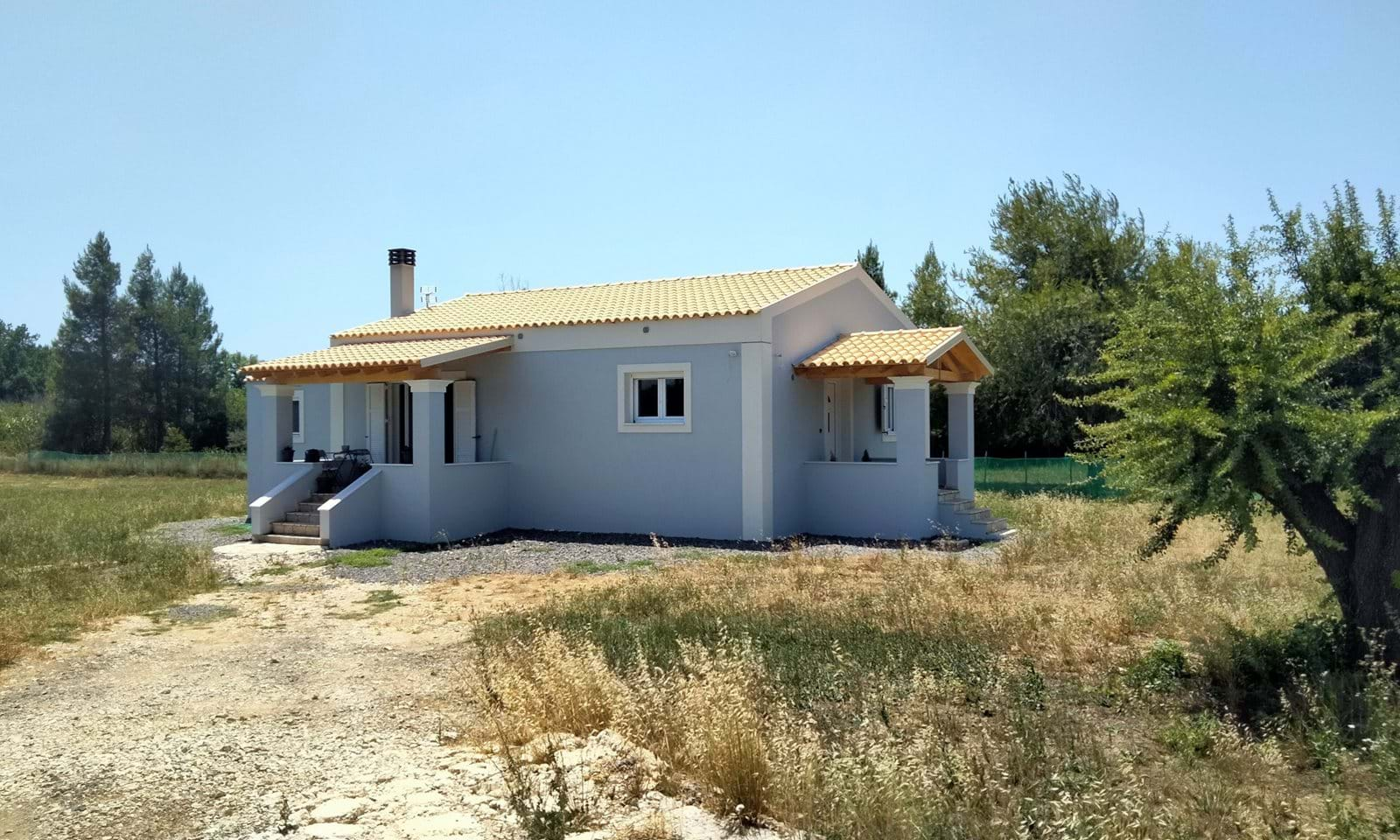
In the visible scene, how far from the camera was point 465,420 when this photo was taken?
65.2ft

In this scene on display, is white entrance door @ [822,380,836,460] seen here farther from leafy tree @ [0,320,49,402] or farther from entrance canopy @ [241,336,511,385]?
leafy tree @ [0,320,49,402]

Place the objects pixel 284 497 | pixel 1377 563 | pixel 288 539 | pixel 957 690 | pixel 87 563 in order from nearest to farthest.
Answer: pixel 957 690
pixel 1377 563
pixel 87 563
pixel 288 539
pixel 284 497

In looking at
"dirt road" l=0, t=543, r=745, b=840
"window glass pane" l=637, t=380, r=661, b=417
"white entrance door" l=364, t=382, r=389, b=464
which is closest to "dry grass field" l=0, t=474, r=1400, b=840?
"dirt road" l=0, t=543, r=745, b=840

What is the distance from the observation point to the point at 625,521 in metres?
18.4

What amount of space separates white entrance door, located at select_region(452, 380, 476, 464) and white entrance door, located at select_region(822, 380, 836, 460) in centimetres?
683

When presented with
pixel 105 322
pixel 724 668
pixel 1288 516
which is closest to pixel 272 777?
pixel 724 668

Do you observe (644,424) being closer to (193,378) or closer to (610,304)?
(610,304)

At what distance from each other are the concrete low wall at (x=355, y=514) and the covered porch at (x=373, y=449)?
0.06 ft

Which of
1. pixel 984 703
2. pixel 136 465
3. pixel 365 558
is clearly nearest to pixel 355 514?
pixel 365 558

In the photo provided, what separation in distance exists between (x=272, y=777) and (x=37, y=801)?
4.03 feet

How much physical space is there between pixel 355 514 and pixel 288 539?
52.7 inches

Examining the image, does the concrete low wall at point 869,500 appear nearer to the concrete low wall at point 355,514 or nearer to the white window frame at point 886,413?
the white window frame at point 886,413

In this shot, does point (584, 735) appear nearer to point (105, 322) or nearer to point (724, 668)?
point (724, 668)

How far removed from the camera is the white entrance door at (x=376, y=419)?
66.4ft
